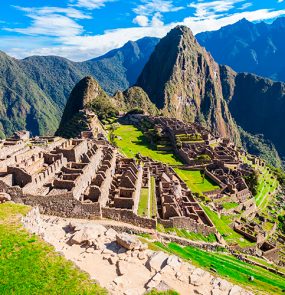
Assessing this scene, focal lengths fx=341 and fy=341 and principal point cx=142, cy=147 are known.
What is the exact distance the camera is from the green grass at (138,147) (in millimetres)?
75875

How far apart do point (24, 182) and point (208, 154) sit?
56.2 meters

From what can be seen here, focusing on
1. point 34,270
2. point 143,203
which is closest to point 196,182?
point 143,203

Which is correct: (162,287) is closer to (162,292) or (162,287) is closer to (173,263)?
(162,292)

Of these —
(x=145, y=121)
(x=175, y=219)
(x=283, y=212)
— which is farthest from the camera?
(x=145, y=121)

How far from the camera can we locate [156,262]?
18766mm

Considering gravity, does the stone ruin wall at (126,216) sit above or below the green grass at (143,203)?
above

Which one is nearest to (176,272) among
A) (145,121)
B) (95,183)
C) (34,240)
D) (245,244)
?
(34,240)

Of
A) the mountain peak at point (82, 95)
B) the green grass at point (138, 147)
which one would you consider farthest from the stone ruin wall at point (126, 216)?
the mountain peak at point (82, 95)

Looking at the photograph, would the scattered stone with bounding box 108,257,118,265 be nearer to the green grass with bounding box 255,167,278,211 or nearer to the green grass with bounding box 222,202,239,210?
the green grass with bounding box 222,202,239,210

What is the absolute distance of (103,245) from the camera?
802 inches

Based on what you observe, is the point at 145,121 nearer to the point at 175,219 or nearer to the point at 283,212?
the point at 283,212

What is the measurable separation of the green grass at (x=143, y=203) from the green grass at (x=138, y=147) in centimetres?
3037

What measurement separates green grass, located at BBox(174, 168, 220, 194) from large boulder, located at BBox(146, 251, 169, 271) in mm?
37005

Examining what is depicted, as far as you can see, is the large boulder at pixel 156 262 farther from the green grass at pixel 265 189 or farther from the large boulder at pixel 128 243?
the green grass at pixel 265 189
